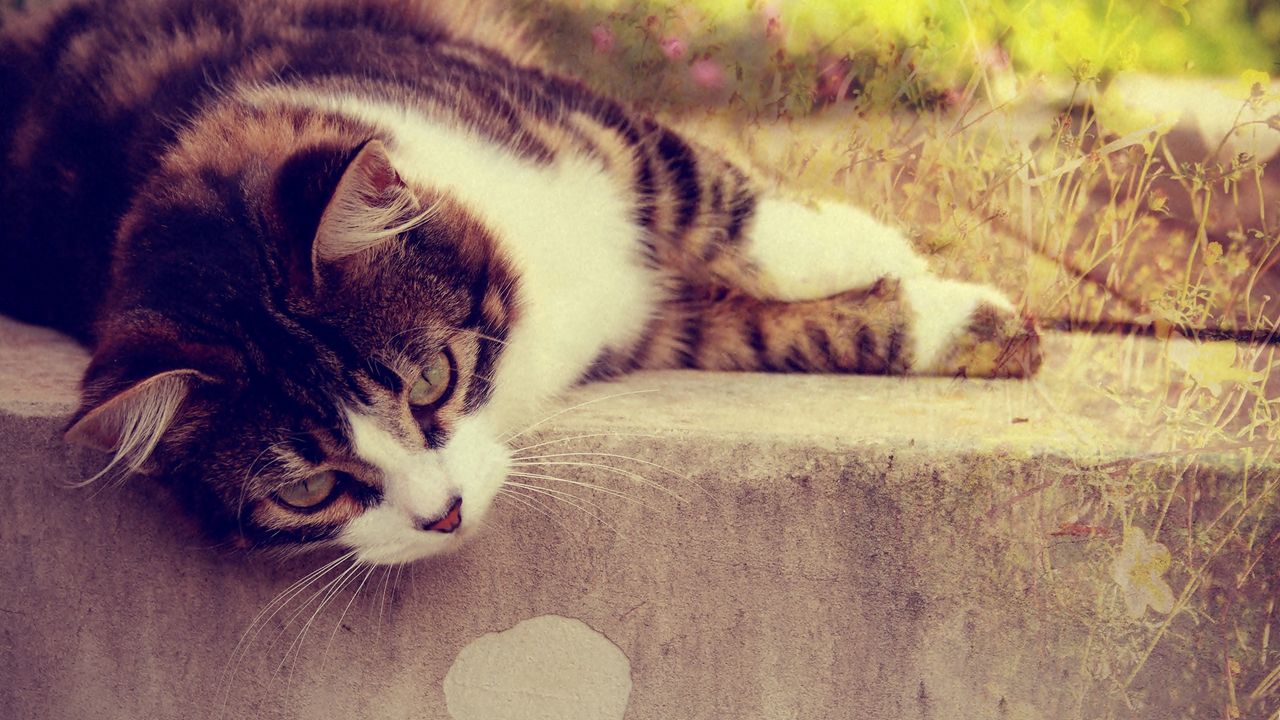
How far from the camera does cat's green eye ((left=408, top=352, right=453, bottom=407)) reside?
1.09 meters

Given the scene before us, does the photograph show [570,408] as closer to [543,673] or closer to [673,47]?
[543,673]

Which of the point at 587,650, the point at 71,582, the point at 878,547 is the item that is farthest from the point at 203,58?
the point at 878,547

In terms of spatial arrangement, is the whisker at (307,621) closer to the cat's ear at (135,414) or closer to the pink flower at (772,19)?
the cat's ear at (135,414)

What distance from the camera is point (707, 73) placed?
1587 millimetres

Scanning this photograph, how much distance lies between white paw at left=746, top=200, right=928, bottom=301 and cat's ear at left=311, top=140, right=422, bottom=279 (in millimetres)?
607

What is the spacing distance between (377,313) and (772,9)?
837 millimetres

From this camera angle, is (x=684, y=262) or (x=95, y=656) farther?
(x=684, y=262)

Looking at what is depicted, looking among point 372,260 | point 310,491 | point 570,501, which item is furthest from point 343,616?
point 372,260

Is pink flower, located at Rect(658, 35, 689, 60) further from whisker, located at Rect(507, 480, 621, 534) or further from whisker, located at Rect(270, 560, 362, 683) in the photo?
whisker, located at Rect(270, 560, 362, 683)

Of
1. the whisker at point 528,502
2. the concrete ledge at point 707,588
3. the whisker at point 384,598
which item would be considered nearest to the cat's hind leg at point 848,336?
the concrete ledge at point 707,588

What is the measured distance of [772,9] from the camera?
4.91ft

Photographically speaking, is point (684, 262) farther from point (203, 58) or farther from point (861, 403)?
point (203, 58)

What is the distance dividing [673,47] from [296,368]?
89cm

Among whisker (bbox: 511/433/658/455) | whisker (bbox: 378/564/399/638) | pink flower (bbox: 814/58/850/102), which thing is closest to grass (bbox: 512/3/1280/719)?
Result: pink flower (bbox: 814/58/850/102)
